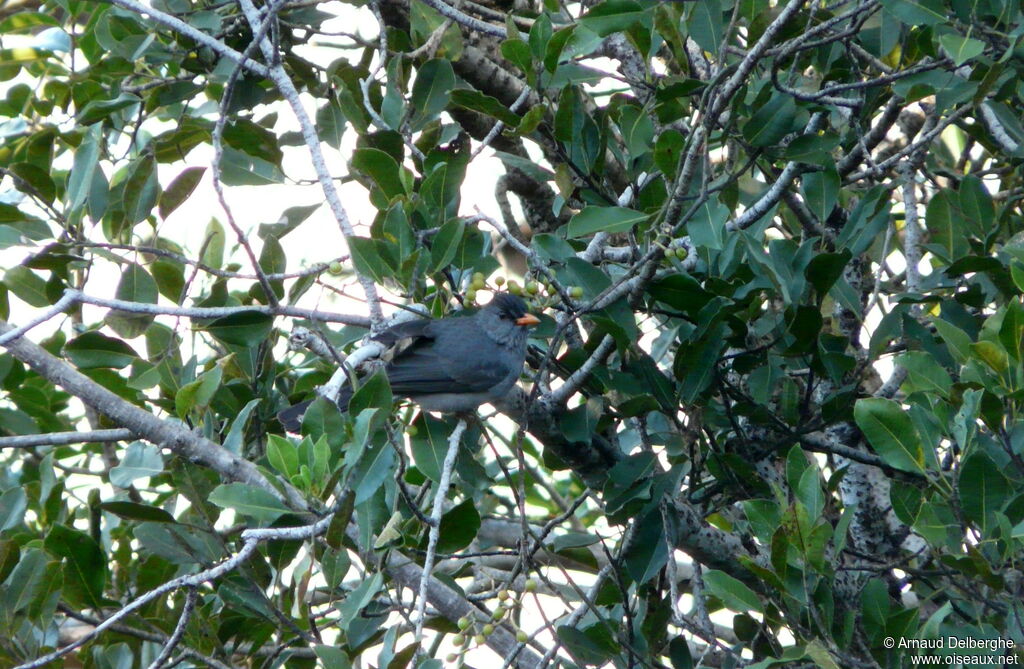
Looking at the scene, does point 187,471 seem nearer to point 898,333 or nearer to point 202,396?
point 202,396

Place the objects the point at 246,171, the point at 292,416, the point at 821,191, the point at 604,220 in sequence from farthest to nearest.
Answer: the point at 246,171
the point at 292,416
the point at 821,191
the point at 604,220

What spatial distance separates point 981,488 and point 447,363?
292 cm

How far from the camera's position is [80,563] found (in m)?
3.98

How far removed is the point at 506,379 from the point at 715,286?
141 cm

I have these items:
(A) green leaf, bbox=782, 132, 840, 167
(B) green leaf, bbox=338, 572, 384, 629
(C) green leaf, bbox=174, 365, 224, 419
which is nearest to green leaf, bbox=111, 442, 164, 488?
(C) green leaf, bbox=174, 365, 224, 419

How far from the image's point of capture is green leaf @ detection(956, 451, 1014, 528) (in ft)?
9.96

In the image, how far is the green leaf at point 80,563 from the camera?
12.9 feet

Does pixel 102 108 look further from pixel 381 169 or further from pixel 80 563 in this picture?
pixel 80 563

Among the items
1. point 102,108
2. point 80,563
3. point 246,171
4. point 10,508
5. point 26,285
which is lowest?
point 80,563

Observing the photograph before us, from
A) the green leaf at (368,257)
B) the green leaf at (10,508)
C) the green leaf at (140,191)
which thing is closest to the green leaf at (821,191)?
the green leaf at (368,257)

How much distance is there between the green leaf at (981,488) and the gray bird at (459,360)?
202 centimetres

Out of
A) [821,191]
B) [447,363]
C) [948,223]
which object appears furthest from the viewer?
[447,363]

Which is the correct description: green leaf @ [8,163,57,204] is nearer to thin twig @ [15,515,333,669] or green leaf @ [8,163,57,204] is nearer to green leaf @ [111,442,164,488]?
green leaf @ [111,442,164,488]

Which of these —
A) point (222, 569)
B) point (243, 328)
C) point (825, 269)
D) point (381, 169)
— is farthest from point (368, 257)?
point (825, 269)
